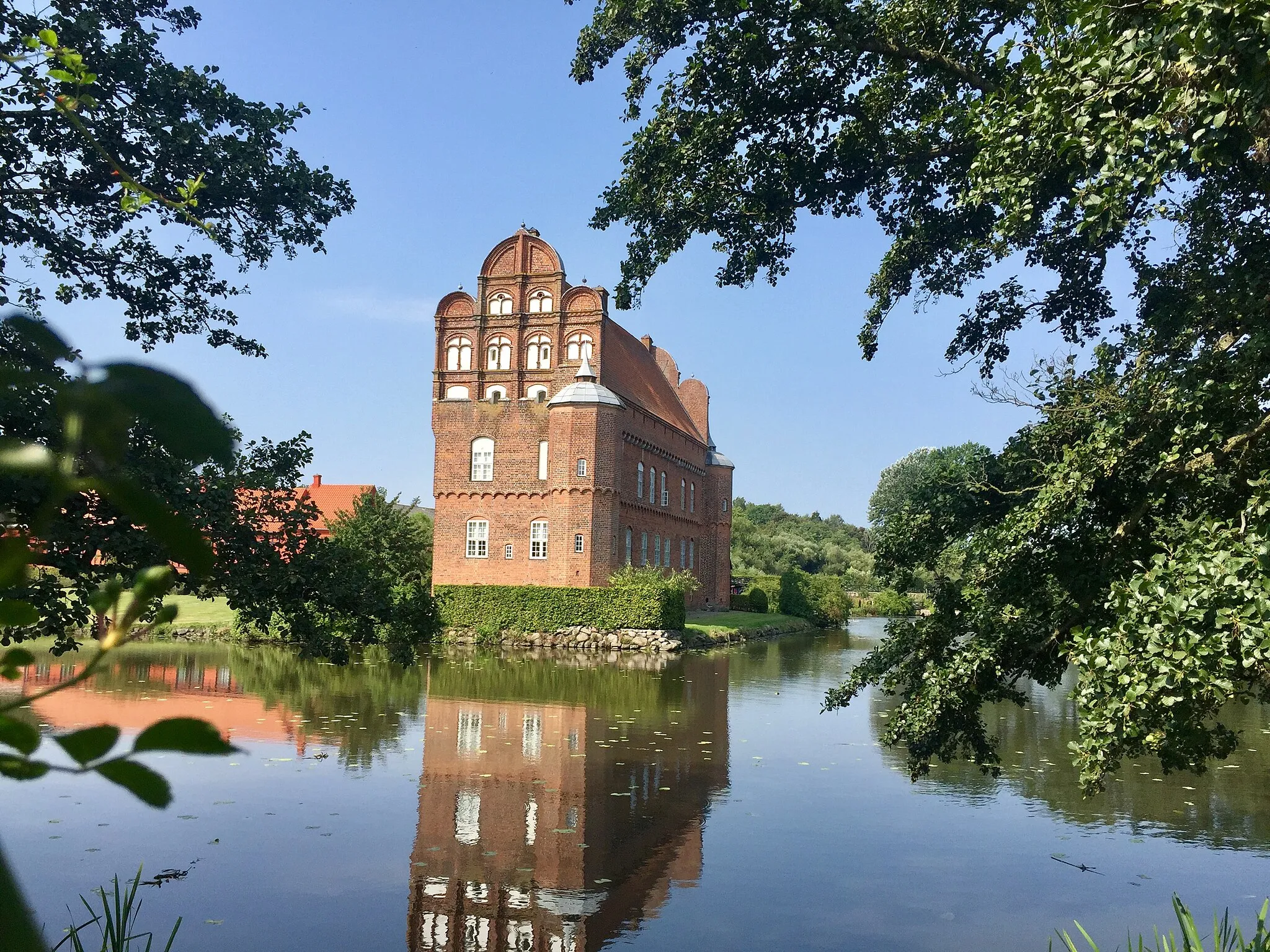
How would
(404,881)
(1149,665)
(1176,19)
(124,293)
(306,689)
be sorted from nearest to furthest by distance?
(1176,19), (1149,665), (404,881), (124,293), (306,689)

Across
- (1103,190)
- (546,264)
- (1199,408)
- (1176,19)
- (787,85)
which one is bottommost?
(1199,408)

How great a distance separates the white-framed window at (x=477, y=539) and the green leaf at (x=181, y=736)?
37262 mm

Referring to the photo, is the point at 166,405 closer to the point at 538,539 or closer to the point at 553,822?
the point at 553,822

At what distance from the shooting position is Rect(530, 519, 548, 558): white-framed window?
36.8 meters

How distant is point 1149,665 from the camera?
15.9 ft

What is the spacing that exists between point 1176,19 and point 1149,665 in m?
2.94

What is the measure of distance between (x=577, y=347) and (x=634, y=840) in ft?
95.2

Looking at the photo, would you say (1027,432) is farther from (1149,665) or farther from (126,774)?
(126,774)

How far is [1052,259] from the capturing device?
9.70m

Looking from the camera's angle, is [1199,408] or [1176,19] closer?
[1176,19]

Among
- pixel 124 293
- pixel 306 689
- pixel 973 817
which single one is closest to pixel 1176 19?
pixel 973 817

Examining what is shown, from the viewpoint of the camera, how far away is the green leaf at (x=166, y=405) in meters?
0.55

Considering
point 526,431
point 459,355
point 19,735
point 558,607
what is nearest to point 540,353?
point 526,431

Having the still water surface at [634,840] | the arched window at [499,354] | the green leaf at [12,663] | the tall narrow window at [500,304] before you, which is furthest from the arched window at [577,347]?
the green leaf at [12,663]
